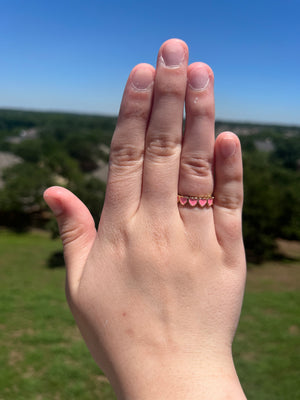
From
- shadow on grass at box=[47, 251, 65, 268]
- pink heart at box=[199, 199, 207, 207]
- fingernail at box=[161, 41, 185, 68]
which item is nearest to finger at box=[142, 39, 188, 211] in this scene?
fingernail at box=[161, 41, 185, 68]

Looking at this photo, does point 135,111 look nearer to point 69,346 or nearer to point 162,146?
point 162,146

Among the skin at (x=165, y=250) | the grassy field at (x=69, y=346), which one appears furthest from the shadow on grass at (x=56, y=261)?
the skin at (x=165, y=250)

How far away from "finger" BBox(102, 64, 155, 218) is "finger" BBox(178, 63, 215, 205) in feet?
0.84

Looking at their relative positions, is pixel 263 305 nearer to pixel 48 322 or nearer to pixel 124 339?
pixel 48 322

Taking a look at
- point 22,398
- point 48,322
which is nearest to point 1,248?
point 48,322

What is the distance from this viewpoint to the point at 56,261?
16312mm

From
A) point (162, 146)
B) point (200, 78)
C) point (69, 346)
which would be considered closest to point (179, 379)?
point (162, 146)

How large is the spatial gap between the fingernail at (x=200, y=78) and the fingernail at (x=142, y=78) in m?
0.24

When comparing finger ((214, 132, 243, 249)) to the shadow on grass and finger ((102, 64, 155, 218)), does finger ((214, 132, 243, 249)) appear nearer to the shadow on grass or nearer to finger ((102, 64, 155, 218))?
finger ((102, 64, 155, 218))

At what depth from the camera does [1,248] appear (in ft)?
60.9

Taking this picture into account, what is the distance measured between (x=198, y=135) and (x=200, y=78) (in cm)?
32

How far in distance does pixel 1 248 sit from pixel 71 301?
18.7 metres

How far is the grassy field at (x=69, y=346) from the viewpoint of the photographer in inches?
245

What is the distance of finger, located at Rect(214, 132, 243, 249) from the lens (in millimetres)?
1898
